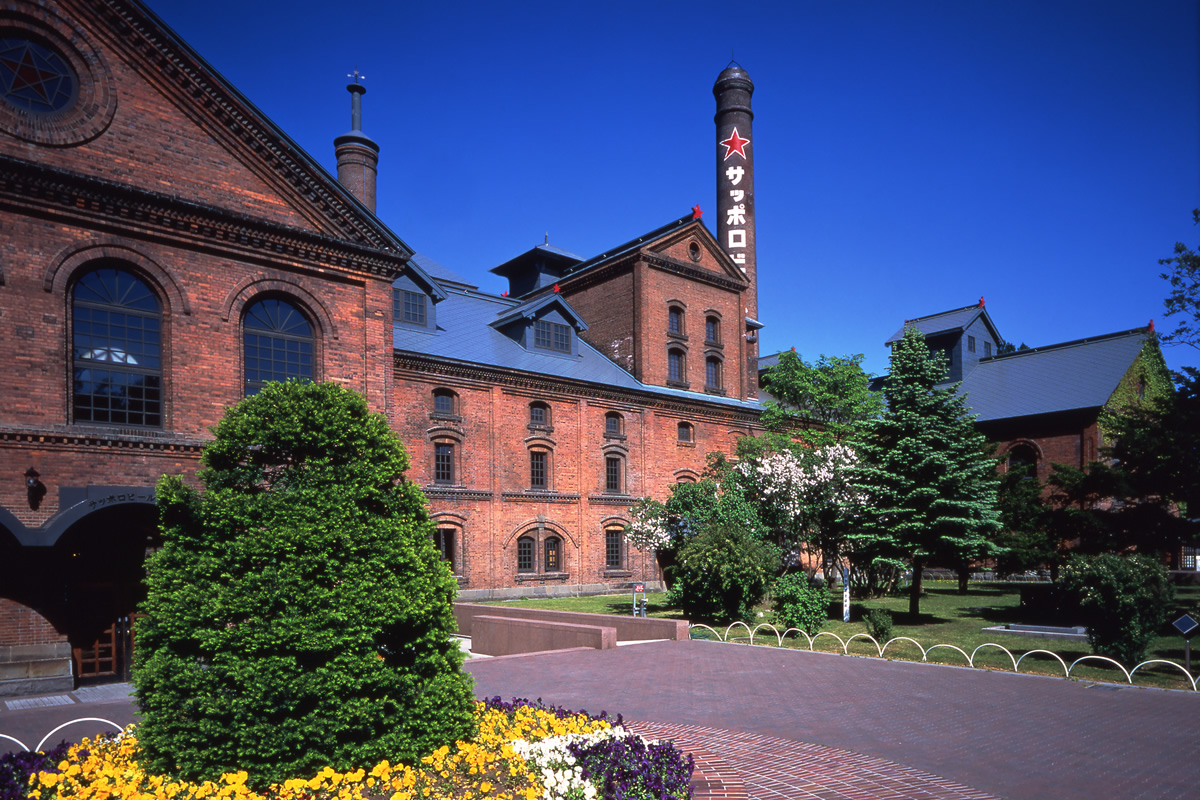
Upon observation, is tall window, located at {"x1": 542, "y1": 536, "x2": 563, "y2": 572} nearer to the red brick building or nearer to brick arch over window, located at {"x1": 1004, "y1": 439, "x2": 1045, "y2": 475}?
the red brick building

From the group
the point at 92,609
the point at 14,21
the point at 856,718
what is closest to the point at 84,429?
the point at 92,609

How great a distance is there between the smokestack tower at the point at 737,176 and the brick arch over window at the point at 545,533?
16.3 metres

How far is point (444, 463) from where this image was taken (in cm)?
2858

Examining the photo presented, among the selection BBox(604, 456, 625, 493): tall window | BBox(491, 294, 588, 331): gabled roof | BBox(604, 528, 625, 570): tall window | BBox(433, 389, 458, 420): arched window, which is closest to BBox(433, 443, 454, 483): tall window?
BBox(433, 389, 458, 420): arched window

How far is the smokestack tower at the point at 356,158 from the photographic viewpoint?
3366 cm

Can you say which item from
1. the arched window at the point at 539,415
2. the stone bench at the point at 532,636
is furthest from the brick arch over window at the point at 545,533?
the stone bench at the point at 532,636

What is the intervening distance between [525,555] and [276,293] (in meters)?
15.7

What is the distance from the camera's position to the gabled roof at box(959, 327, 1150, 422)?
41156 millimetres

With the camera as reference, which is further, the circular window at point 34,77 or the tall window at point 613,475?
the tall window at point 613,475

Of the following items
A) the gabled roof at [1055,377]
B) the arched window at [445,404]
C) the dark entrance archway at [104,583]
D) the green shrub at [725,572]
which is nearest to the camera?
the dark entrance archway at [104,583]

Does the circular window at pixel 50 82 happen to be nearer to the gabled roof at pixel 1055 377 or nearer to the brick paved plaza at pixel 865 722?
the brick paved plaza at pixel 865 722

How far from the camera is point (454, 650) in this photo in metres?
7.20

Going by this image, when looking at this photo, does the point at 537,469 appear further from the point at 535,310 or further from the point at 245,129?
the point at 245,129

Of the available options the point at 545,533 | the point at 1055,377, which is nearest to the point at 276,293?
the point at 545,533
